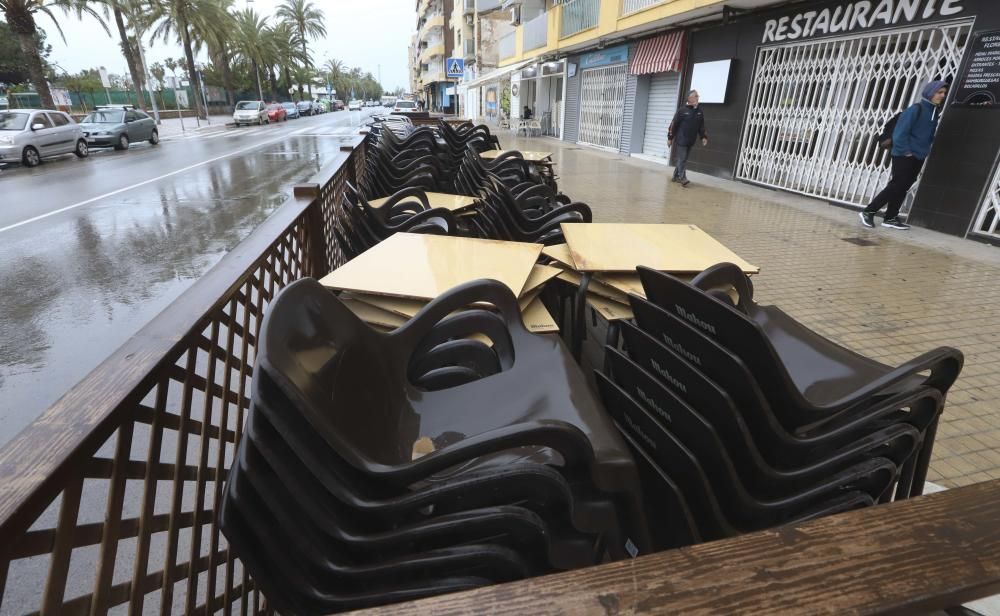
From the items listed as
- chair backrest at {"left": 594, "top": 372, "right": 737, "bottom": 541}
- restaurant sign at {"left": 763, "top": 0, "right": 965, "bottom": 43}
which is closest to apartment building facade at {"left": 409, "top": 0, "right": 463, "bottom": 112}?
restaurant sign at {"left": 763, "top": 0, "right": 965, "bottom": 43}

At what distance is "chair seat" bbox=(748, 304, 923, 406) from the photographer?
5.76ft

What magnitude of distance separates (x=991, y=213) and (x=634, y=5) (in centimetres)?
925

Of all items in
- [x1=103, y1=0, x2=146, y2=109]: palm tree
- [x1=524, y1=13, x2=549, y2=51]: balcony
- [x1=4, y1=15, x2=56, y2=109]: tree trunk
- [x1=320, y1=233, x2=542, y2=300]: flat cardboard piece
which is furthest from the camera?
[x1=103, y1=0, x2=146, y2=109]: palm tree

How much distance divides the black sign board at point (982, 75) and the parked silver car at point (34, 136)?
62.5 ft

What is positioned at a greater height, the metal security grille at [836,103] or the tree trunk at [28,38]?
the tree trunk at [28,38]

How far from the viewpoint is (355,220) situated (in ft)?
11.6

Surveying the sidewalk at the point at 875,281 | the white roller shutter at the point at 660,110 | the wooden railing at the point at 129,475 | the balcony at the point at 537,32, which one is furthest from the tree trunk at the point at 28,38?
the wooden railing at the point at 129,475

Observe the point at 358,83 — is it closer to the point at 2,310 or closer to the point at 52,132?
the point at 52,132

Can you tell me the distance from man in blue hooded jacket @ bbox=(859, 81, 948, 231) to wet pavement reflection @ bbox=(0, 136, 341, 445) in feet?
27.7

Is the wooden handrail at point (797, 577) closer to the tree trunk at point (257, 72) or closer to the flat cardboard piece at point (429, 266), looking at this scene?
the flat cardboard piece at point (429, 266)

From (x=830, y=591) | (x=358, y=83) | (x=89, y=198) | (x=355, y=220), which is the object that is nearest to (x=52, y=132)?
(x=89, y=198)

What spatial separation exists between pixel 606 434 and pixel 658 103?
14.2m

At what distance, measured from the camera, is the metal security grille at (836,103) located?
7.11 meters

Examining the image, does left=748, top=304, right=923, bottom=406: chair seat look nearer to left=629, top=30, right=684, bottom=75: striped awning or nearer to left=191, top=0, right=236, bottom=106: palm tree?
left=629, top=30, right=684, bottom=75: striped awning
